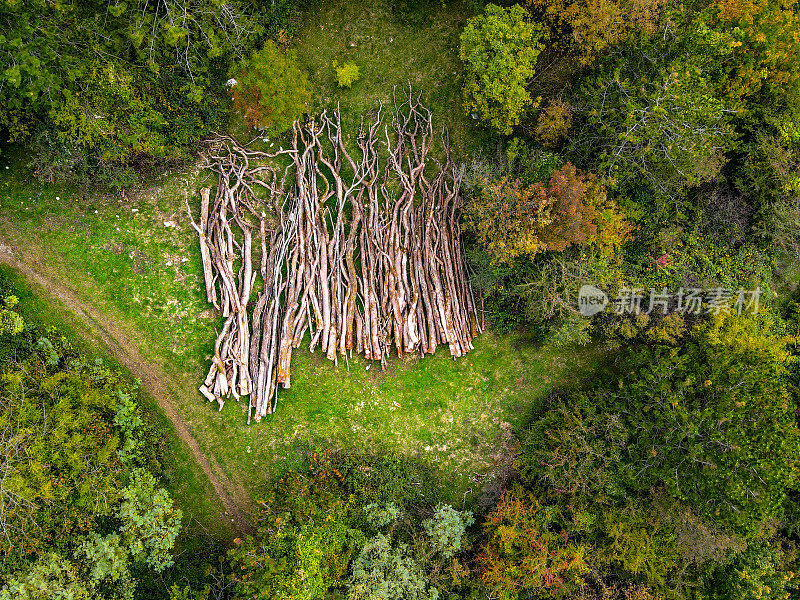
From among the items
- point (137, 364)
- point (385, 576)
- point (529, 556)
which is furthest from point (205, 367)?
point (529, 556)

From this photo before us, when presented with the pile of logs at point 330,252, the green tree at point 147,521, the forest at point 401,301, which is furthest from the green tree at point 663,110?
the green tree at point 147,521

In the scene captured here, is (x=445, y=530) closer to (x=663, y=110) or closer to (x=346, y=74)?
(x=663, y=110)

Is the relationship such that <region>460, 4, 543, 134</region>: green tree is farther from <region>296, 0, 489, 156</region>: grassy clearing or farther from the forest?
<region>296, 0, 489, 156</region>: grassy clearing

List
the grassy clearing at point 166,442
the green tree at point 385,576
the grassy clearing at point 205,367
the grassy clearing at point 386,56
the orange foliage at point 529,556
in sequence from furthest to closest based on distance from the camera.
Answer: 1. the grassy clearing at point 386,56
2. the grassy clearing at point 205,367
3. the grassy clearing at point 166,442
4. the orange foliage at point 529,556
5. the green tree at point 385,576

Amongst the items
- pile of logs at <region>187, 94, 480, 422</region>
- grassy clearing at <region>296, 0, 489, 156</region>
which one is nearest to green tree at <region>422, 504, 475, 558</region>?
pile of logs at <region>187, 94, 480, 422</region>

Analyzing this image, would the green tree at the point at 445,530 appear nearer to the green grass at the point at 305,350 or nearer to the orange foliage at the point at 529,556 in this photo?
the orange foliage at the point at 529,556

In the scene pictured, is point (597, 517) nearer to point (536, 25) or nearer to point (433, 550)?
point (433, 550)
